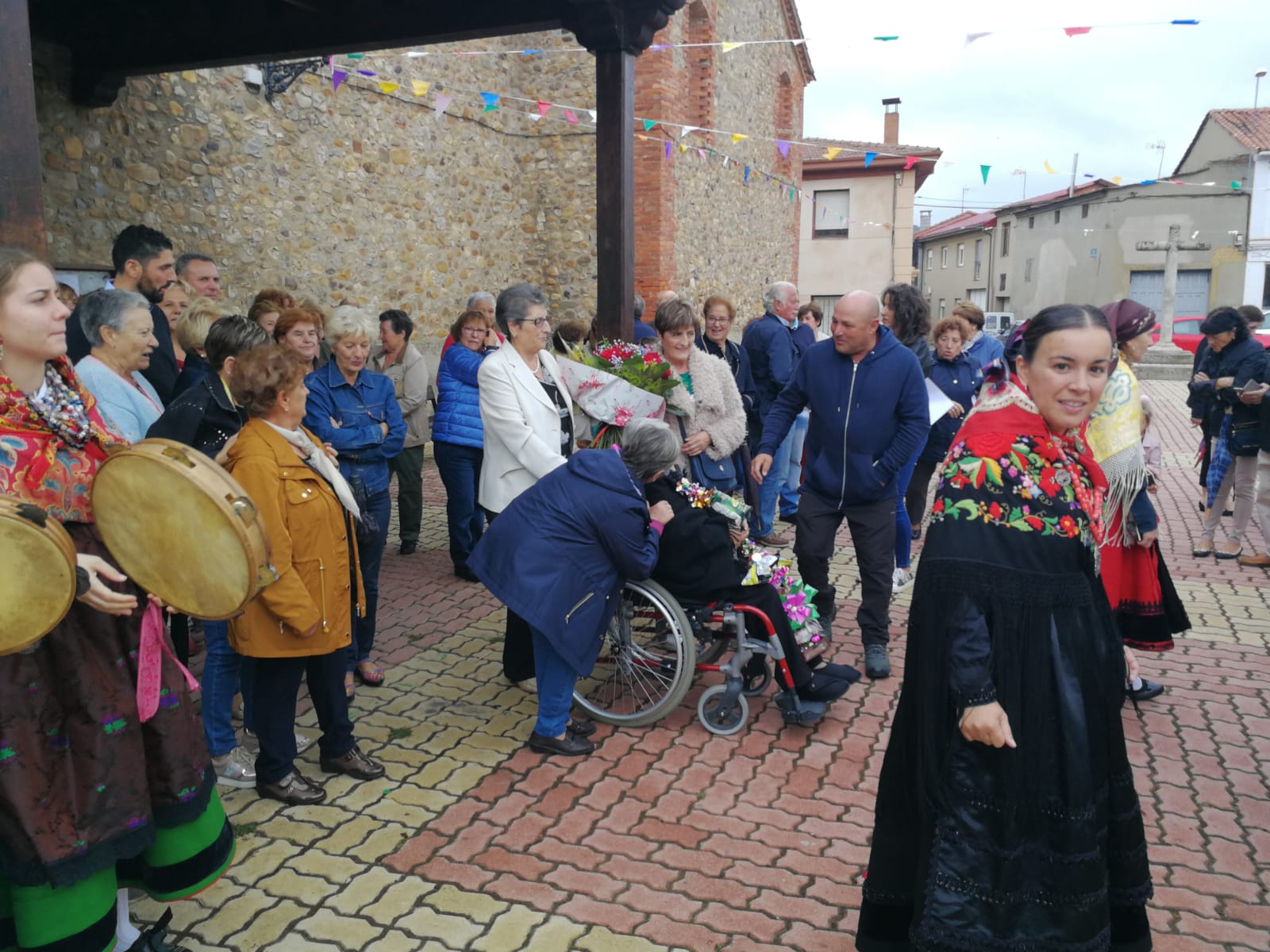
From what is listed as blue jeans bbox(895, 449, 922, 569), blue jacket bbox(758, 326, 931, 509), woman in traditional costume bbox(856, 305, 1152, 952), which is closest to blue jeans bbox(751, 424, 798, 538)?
blue jeans bbox(895, 449, 922, 569)

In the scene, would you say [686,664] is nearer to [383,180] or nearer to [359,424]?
[359,424]

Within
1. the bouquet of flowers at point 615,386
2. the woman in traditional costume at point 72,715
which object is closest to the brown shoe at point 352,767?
the woman in traditional costume at point 72,715

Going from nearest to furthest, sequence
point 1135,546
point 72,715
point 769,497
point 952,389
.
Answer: point 72,715, point 1135,546, point 952,389, point 769,497

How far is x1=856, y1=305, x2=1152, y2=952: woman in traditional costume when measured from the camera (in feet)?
7.03

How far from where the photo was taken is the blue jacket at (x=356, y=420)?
453 cm

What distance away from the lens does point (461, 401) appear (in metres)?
6.27

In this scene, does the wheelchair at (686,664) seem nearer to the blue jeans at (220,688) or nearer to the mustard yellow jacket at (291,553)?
the mustard yellow jacket at (291,553)

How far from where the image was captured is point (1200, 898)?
2975mm

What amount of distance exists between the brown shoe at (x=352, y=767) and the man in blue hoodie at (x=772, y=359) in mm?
3965

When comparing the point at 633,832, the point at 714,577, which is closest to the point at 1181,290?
the point at 714,577

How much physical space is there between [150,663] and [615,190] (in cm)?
483

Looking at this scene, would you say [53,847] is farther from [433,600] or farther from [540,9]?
[540,9]

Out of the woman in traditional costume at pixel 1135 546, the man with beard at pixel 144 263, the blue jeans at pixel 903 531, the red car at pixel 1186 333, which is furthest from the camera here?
the red car at pixel 1186 333

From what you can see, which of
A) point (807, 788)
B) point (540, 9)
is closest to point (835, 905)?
point (807, 788)
